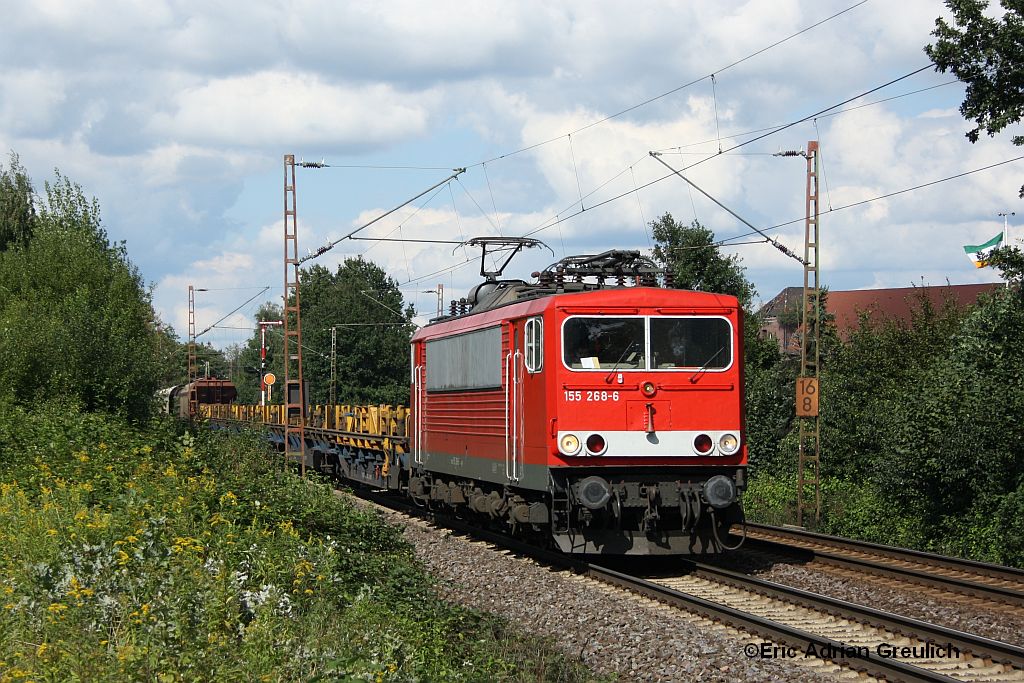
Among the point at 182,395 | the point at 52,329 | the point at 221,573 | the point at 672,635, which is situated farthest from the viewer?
the point at 182,395

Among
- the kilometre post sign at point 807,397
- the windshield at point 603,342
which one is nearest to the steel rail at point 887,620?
the windshield at point 603,342

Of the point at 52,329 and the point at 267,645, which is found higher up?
the point at 52,329

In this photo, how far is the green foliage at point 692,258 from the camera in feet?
147

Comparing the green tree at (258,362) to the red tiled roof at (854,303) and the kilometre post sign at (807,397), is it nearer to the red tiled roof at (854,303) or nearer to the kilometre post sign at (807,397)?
the red tiled roof at (854,303)

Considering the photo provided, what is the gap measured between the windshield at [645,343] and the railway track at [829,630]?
101 inches

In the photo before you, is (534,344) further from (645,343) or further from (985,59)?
(985,59)

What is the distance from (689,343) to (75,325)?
523 inches

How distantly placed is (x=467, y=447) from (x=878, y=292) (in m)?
66.2

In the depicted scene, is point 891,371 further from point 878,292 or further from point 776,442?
point 878,292

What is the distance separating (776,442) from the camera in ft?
102

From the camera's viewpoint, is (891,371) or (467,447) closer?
(467,447)

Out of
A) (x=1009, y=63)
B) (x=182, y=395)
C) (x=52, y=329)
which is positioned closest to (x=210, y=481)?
(x=52, y=329)

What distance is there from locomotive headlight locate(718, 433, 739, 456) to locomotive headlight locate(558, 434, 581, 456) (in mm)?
1831

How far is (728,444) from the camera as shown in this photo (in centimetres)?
1513
